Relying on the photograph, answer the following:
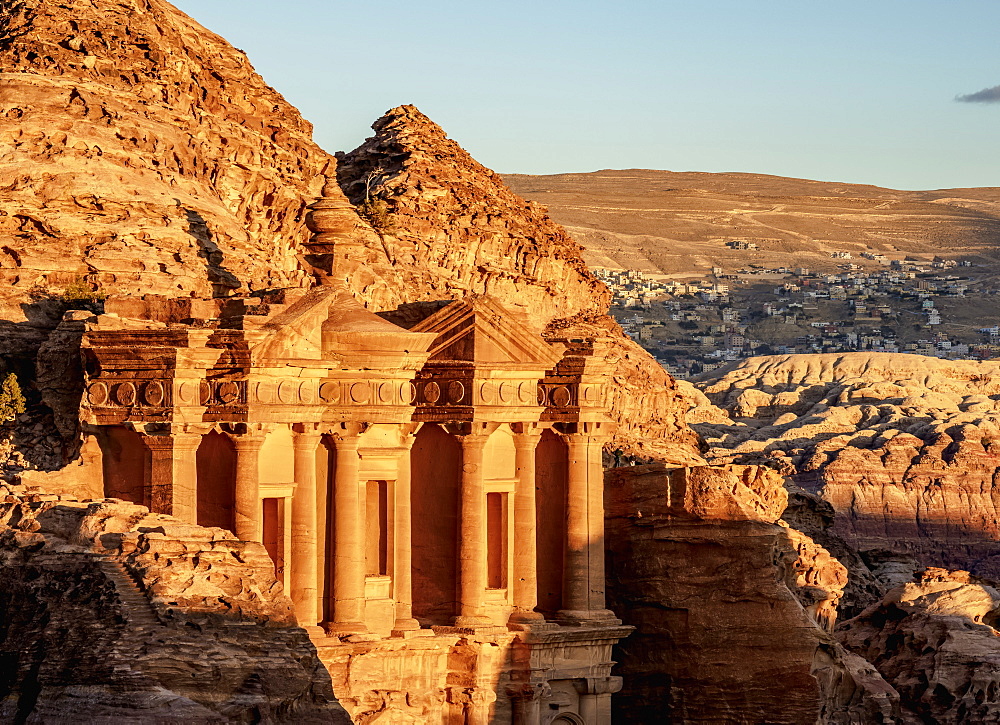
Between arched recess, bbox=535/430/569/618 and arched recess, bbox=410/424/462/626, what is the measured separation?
2721 mm

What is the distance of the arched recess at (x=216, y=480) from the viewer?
38.5m

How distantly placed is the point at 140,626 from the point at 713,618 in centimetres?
2152

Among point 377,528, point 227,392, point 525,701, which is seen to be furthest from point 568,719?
point 227,392

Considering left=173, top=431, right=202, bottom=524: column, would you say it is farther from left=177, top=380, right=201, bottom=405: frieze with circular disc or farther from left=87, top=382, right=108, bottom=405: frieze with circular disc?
left=87, top=382, right=108, bottom=405: frieze with circular disc

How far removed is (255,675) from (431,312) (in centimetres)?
1747

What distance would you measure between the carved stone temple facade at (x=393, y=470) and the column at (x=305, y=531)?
0.04m

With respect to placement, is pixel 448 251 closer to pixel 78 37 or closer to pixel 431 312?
pixel 78 37

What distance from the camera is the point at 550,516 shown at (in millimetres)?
46438

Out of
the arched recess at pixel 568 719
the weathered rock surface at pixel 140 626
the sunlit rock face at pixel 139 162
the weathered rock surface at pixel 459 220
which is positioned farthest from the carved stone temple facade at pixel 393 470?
the weathered rock surface at pixel 459 220

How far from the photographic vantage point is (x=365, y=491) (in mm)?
42062

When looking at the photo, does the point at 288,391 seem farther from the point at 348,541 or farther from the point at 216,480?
the point at 348,541

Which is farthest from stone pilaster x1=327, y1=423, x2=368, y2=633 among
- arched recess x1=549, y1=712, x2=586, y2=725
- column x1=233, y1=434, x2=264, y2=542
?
arched recess x1=549, y1=712, x2=586, y2=725

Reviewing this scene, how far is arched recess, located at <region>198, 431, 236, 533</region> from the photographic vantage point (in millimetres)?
38469

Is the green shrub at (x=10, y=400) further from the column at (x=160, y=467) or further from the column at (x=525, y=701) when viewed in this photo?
the column at (x=525, y=701)
